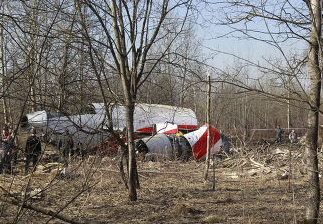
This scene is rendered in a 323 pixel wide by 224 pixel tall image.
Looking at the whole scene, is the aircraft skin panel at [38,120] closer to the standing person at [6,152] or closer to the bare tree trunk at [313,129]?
the standing person at [6,152]

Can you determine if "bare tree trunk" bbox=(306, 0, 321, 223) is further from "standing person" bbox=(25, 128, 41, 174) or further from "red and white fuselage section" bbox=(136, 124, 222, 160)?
"red and white fuselage section" bbox=(136, 124, 222, 160)

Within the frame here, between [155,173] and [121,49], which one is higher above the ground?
A: [121,49]

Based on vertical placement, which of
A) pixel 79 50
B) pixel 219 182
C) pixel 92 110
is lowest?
pixel 219 182

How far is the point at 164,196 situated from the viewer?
30.7ft

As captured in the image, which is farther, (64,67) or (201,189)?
(201,189)

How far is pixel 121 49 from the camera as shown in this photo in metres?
8.02

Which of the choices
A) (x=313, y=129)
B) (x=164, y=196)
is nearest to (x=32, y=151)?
(x=313, y=129)

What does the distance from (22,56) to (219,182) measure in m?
8.21

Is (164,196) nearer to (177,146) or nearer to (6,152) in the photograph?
(6,152)

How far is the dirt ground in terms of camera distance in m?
6.96

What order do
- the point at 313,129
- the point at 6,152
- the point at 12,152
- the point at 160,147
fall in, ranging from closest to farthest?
1. the point at 6,152
2. the point at 12,152
3. the point at 313,129
4. the point at 160,147

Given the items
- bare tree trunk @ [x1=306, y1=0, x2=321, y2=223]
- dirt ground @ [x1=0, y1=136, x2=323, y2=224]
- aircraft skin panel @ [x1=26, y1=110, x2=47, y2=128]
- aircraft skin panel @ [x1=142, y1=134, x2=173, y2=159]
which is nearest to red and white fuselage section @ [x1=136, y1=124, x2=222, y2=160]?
aircraft skin panel @ [x1=142, y1=134, x2=173, y2=159]

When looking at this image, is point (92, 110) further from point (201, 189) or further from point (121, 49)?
point (201, 189)

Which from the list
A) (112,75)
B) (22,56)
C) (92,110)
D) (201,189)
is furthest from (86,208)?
(22,56)
